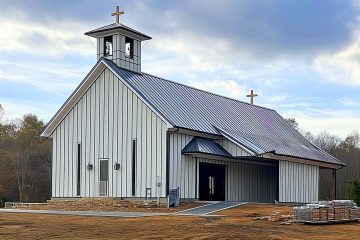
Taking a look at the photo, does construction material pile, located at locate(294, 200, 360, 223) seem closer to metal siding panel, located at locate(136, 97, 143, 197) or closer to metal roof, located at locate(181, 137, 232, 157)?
metal roof, located at locate(181, 137, 232, 157)

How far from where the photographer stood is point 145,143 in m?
33.9

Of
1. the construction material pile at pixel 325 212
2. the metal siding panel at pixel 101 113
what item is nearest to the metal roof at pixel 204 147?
the metal siding panel at pixel 101 113

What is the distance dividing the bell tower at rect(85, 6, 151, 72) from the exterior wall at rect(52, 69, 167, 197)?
59.4 inches

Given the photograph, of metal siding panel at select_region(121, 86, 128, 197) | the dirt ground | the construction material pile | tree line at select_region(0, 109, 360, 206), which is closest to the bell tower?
metal siding panel at select_region(121, 86, 128, 197)

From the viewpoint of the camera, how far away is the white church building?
33812mm

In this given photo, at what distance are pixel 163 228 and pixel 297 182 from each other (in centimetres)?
2042

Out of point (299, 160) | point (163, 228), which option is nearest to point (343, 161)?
point (299, 160)

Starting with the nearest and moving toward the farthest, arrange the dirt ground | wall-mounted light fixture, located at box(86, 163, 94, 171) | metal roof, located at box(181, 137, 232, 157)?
1. the dirt ground
2. metal roof, located at box(181, 137, 232, 157)
3. wall-mounted light fixture, located at box(86, 163, 94, 171)

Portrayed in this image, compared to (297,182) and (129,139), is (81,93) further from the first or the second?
(297,182)

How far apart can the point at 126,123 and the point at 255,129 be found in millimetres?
11811

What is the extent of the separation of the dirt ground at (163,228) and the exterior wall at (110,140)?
8.17 m

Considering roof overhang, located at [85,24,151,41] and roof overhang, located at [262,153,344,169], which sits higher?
roof overhang, located at [85,24,151,41]

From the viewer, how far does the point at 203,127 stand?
36.1m

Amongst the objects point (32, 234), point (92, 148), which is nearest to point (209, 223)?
point (32, 234)
